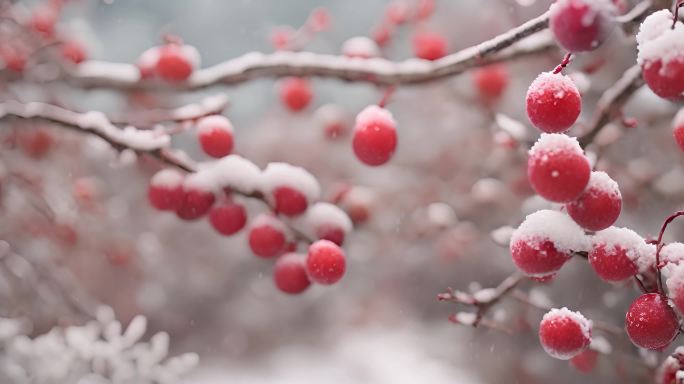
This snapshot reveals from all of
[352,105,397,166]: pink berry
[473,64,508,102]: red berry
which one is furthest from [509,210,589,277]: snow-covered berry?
[473,64,508,102]: red berry

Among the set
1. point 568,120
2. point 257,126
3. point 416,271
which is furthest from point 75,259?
point 568,120

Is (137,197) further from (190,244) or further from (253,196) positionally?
(253,196)

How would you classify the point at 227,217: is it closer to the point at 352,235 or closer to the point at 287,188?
the point at 287,188

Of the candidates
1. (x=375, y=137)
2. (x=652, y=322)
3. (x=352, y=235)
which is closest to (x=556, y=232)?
(x=652, y=322)

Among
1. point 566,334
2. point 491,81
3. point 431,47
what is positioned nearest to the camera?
point 566,334

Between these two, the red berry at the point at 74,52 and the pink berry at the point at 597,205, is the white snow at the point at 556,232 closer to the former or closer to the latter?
the pink berry at the point at 597,205

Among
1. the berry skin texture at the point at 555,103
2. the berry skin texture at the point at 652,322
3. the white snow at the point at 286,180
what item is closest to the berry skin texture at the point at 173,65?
the white snow at the point at 286,180
